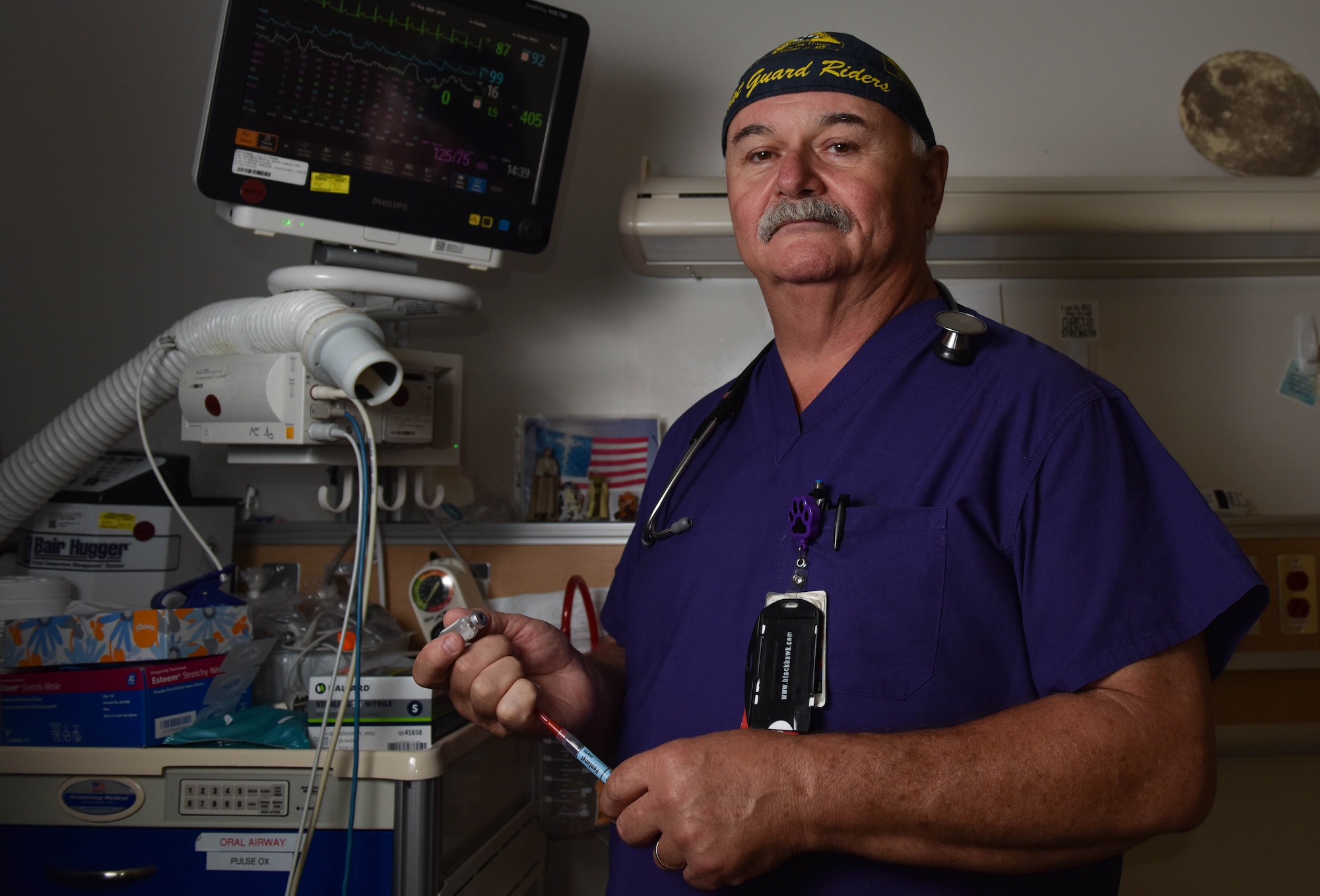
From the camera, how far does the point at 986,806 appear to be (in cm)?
77

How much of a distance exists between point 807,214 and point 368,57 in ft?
2.94

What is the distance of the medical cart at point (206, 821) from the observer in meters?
1.25

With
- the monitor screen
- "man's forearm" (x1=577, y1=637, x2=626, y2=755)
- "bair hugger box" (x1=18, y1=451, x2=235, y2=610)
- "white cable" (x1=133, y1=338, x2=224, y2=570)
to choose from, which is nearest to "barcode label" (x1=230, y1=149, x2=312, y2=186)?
the monitor screen

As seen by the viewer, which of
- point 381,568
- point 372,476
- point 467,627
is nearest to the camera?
point 467,627

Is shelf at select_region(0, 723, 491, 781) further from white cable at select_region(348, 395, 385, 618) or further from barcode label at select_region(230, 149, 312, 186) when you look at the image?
barcode label at select_region(230, 149, 312, 186)

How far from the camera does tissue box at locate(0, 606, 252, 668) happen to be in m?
1.30

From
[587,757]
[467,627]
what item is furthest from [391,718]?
[587,757]

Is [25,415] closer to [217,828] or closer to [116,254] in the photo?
[116,254]

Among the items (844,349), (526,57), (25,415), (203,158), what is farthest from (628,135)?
(25,415)

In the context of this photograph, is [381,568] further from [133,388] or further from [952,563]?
[952,563]

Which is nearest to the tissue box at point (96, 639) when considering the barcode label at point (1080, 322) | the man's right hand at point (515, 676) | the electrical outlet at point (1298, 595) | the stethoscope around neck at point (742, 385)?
the man's right hand at point (515, 676)

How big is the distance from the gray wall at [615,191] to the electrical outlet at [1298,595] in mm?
419

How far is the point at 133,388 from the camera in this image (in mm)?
1604

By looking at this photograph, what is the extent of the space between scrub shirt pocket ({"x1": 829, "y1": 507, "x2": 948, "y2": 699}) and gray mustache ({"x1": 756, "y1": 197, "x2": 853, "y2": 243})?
0.38m
